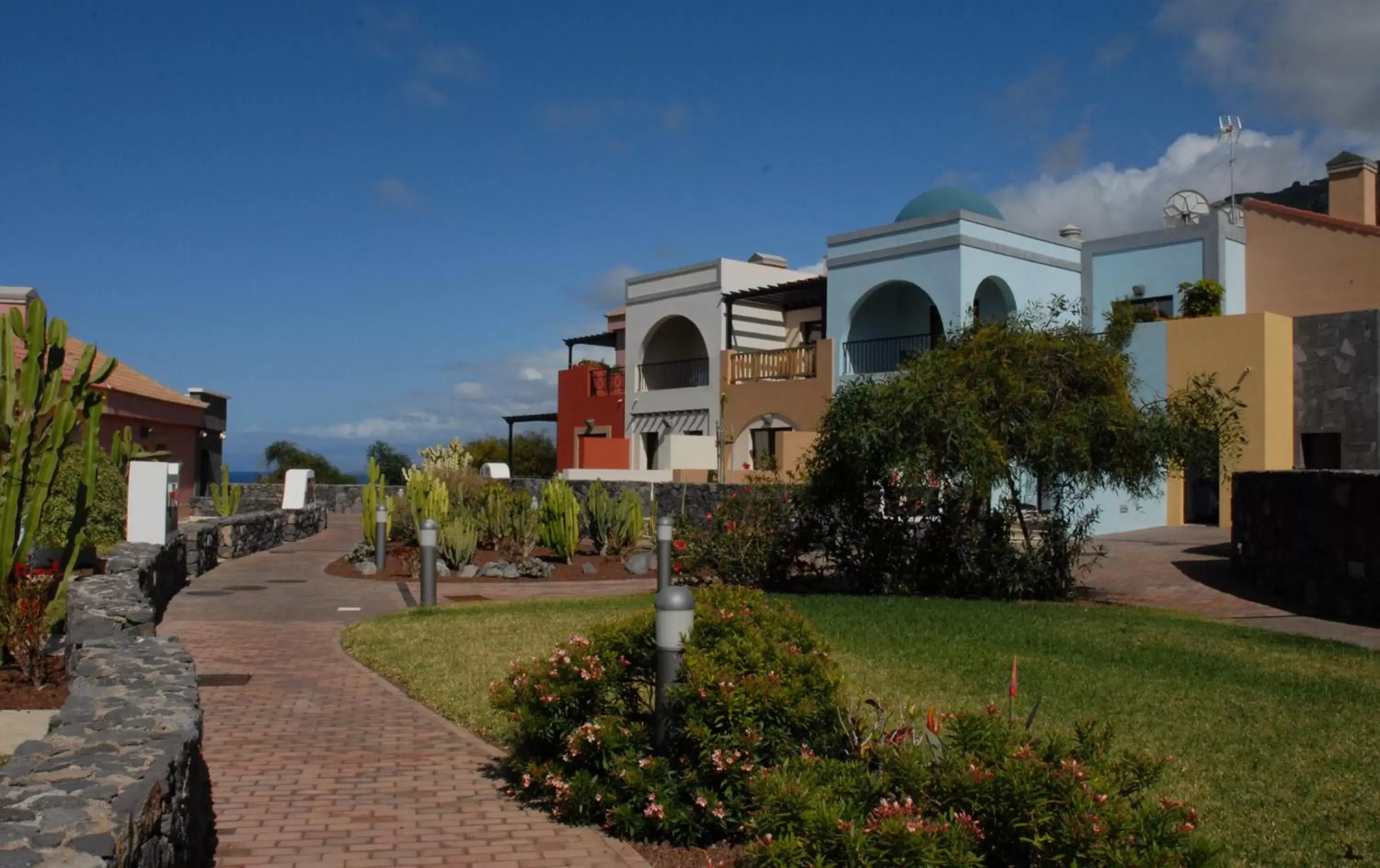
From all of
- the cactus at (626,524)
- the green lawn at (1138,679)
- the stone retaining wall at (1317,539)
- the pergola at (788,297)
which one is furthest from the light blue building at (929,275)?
the green lawn at (1138,679)

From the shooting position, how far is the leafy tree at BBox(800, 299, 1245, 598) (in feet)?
47.4

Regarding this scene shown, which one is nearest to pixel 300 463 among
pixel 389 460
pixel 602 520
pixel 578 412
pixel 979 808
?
pixel 389 460

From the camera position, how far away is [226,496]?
28.6 m

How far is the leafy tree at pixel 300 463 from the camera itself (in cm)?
5591

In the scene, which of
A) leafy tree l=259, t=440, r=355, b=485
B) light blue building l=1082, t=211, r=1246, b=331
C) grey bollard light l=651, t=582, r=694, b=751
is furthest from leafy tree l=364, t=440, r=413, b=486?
grey bollard light l=651, t=582, r=694, b=751

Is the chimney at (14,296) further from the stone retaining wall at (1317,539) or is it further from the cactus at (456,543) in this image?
the stone retaining wall at (1317,539)

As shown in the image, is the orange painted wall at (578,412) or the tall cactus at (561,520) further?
the orange painted wall at (578,412)

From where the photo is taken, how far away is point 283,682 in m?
9.90

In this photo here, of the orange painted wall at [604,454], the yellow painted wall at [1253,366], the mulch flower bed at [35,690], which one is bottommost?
the mulch flower bed at [35,690]

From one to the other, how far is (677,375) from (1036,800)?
110 feet

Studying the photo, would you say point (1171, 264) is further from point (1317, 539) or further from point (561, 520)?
point (561, 520)

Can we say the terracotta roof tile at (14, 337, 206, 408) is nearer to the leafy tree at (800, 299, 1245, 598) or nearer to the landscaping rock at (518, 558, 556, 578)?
the landscaping rock at (518, 558, 556, 578)

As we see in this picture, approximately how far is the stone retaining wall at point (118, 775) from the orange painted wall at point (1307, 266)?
26302mm

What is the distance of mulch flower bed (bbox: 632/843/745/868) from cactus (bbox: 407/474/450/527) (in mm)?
15411
